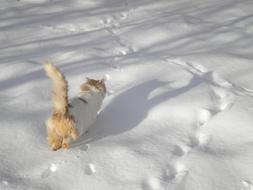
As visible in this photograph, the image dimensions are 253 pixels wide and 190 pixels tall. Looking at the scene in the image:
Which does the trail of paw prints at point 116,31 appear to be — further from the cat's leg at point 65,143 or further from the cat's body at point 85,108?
the cat's leg at point 65,143

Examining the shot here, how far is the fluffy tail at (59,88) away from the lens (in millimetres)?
2059

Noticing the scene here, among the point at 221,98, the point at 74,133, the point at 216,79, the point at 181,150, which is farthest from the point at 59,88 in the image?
the point at 216,79

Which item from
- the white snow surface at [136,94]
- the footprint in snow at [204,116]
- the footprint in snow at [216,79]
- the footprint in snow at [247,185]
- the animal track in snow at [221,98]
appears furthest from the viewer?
the footprint in snow at [216,79]

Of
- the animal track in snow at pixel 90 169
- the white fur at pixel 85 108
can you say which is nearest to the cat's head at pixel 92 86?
the white fur at pixel 85 108

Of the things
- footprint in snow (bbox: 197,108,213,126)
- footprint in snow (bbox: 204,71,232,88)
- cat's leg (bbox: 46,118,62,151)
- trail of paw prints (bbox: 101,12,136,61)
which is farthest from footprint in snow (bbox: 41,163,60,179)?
trail of paw prints (bbox: 101,12,136,61)

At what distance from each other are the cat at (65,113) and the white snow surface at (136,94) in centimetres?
13

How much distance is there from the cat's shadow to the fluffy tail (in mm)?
355

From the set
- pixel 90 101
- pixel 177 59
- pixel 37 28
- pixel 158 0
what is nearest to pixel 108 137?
pixel 90 101

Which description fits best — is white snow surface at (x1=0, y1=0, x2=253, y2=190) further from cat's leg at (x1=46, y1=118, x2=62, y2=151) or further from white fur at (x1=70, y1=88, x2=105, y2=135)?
white fur at (x1=70, y1=88, x2=105, y2=135)

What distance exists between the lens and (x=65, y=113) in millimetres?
2137

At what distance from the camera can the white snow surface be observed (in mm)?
2160

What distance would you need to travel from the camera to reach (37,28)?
14.5ft

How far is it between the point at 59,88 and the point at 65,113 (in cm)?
15

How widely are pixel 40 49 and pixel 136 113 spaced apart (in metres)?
1.58
